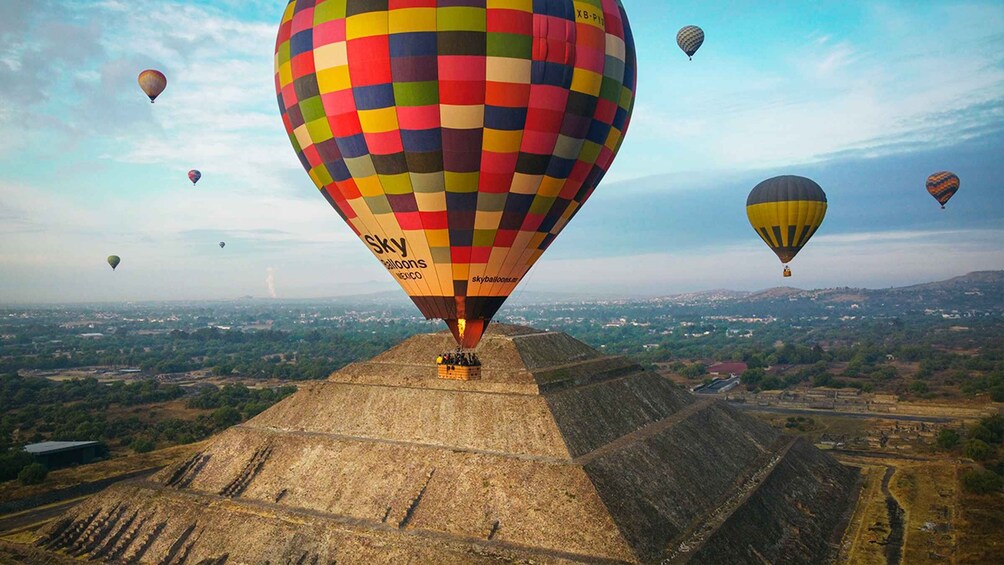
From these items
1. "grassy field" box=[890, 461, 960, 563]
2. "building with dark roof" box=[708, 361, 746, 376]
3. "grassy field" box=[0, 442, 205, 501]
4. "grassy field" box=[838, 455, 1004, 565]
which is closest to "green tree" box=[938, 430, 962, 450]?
"grassy field" box=[890, 461, 960, 563]

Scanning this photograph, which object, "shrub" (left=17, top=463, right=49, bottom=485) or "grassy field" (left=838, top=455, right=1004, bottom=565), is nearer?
"grassy field" (left=838, top=455, right=1004, bottom=565)

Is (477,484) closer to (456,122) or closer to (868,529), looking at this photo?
(456,122)

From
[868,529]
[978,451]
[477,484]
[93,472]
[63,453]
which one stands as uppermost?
[477,484]

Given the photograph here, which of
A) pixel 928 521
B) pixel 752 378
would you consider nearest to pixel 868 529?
pixel 928 521

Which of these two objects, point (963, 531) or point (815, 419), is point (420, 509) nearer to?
point (963, 531)

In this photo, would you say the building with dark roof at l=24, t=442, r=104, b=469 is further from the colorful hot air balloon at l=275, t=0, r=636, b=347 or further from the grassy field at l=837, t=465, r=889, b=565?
the grassy field at l=837, t=465, r=889, b=565

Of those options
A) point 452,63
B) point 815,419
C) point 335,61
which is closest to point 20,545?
point 335,61

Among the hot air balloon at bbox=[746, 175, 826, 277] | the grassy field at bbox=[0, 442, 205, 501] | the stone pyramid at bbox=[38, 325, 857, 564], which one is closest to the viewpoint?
the stone pyramid at bbox=[38, 325, 857, 564]
